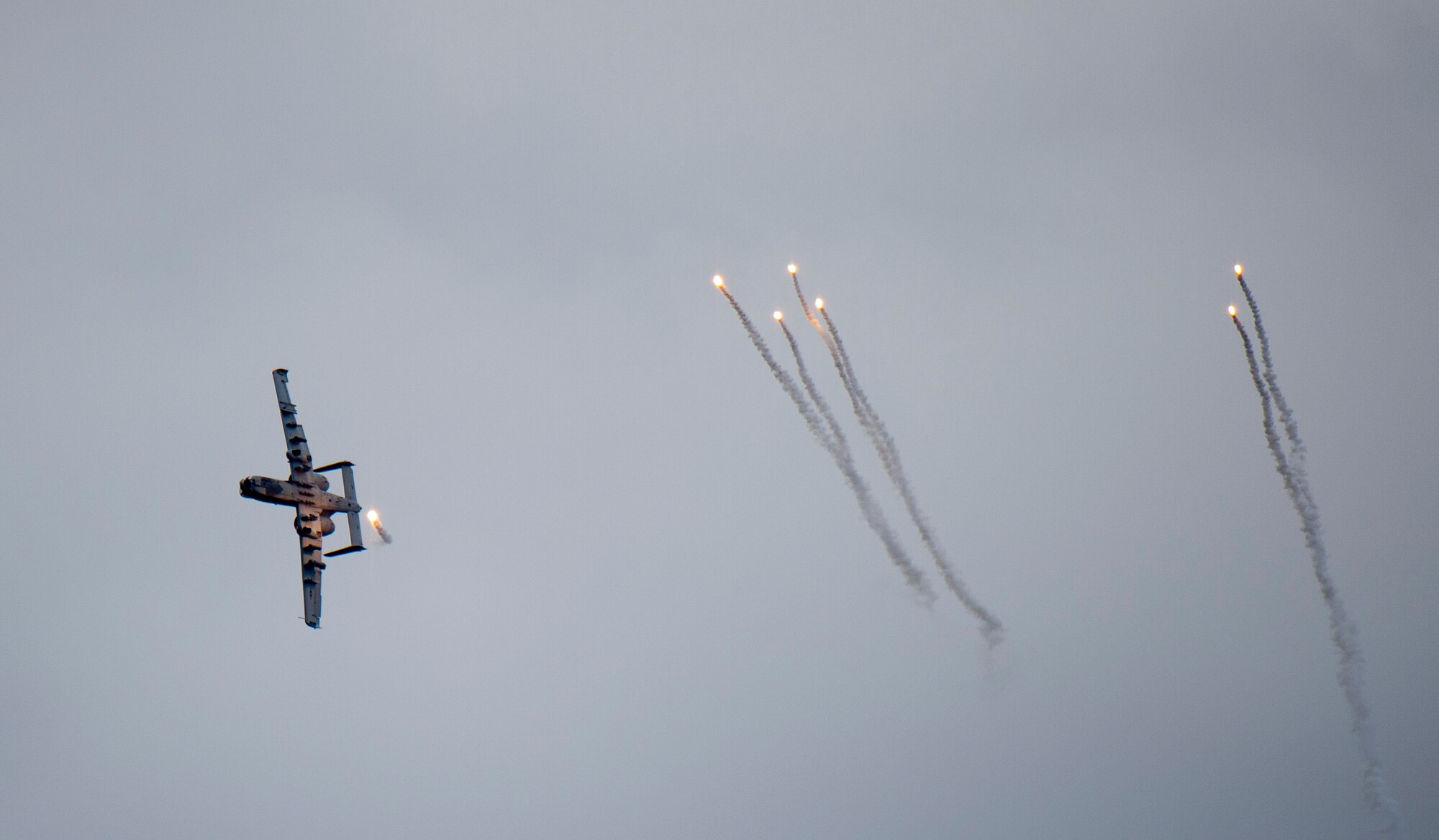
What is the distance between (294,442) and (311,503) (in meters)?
4.60

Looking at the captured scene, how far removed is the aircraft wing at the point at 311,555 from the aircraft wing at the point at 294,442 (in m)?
2.36

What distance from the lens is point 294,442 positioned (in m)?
123

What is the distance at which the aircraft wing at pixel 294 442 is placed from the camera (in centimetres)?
12119

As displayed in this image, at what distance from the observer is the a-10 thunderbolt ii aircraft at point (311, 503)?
396 ft

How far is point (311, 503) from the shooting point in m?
121

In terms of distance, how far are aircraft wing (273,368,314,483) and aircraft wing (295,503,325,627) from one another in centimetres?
236

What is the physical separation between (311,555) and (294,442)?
7.84 meters

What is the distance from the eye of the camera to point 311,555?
122562mm

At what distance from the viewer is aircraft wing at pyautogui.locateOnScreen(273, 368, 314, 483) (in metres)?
121

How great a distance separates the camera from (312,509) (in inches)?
4788

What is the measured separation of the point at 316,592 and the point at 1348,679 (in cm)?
7652

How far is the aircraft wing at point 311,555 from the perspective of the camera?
398ft

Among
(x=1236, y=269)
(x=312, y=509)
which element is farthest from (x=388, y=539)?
(x=1236, y=269)

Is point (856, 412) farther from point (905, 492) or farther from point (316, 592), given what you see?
point (316, 592)
